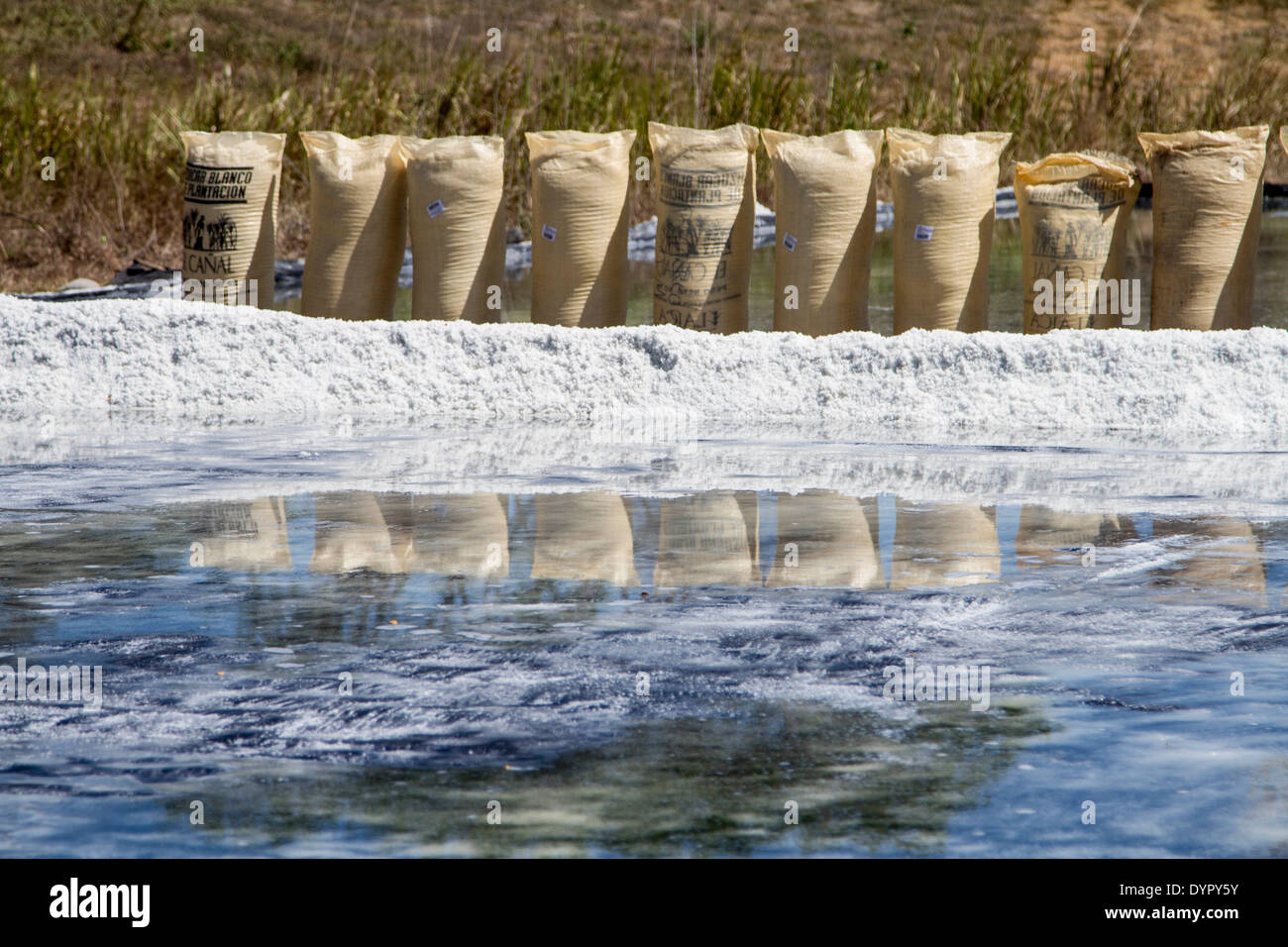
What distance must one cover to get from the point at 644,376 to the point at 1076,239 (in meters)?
1.80

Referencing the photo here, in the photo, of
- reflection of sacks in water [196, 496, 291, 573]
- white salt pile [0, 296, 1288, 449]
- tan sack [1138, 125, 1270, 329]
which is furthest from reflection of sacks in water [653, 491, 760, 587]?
tan sack [1138, 125, 1270, 329]

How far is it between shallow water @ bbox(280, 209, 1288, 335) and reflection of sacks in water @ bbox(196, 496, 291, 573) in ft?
11.3

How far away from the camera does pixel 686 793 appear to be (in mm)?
2588

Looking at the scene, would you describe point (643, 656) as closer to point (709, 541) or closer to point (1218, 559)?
point (709, 541)

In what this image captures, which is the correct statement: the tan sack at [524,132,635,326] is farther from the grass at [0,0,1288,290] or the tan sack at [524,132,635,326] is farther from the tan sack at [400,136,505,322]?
the grass at [0,0,1288,290]

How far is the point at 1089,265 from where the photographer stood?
250 inches

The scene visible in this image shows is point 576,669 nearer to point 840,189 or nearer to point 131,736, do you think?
point 131,736

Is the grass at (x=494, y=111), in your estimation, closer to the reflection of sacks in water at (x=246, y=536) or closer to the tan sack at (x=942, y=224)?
the tan sack at (x=942, y=224)

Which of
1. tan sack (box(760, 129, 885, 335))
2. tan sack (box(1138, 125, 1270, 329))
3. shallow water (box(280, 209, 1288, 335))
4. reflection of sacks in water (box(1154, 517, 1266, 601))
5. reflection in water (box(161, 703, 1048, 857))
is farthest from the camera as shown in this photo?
shallow water (box(280, 209, 1288, 335))

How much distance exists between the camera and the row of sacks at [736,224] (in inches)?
249

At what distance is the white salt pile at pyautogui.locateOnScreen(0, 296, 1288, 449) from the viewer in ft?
19.3

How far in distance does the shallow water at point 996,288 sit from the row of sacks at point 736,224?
3.32 feet

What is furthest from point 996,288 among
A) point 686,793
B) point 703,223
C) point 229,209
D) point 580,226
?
point 686,793

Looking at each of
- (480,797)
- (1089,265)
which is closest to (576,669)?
(480,797)
